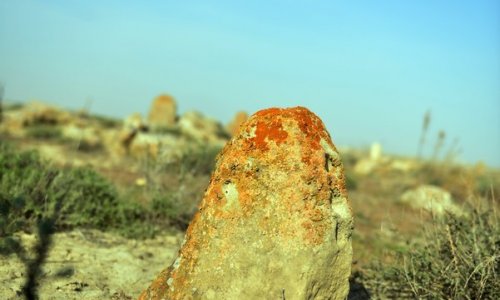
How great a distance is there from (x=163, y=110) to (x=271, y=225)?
22.2 m

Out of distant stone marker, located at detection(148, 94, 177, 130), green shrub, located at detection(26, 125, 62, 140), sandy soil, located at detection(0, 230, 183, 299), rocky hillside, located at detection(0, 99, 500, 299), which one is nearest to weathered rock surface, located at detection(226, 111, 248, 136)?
distant stone marker, located at detection(148, 94, 177, 130)

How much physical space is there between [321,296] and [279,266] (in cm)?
36

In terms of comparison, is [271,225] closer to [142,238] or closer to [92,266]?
[92,266]

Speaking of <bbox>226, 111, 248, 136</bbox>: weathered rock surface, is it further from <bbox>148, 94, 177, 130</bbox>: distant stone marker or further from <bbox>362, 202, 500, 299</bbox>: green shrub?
<bbox>362, 202, 500, 299</bbox>: green shrub

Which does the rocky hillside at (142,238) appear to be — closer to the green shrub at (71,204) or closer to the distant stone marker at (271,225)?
the green shrub at (71,204)

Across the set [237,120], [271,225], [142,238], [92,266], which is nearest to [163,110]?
[237,120]

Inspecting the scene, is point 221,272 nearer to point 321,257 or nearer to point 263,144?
point 321,257

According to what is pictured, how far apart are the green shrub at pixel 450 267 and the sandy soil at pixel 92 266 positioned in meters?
2.26

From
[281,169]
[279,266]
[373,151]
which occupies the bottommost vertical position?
[373,151]

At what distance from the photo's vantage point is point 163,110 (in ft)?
80.9

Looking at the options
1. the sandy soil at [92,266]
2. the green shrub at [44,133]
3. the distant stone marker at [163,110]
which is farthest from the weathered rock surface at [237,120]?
the sandy soil at [92,266]

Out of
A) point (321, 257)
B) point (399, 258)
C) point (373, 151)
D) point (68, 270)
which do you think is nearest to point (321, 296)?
point (321, 257)

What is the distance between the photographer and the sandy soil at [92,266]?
4086 mm

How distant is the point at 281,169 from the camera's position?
3188 millimetres
